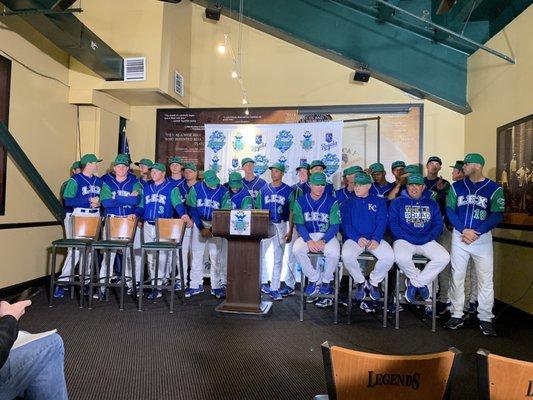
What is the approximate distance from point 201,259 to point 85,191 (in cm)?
169

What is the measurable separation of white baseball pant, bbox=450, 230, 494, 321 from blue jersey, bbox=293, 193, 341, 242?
1.29 meters

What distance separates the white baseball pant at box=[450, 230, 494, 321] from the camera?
3676mm

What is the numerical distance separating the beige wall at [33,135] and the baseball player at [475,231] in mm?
4788

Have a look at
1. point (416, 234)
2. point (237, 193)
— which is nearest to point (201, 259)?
point (237, 193)

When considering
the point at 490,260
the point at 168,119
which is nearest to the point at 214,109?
the point at 168,119

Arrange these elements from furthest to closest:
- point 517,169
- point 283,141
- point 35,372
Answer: point 283,141 → point 517,169 → point 35,372

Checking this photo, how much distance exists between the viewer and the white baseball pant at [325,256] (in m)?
3.95

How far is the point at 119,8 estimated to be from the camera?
5500 millimetres

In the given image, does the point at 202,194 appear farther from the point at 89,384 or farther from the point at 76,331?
the point at 89,384

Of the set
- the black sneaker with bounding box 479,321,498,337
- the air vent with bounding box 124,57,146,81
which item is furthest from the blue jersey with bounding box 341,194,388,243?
the air vent with bounding box 124,57,146,81

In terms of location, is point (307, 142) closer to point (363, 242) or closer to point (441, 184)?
point (441, 184)

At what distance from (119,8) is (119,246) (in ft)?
11.5

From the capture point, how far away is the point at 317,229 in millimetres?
4379

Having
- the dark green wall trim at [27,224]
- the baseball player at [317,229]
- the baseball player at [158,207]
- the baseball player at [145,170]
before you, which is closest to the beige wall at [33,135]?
the dark green wall trim at [27,224]
